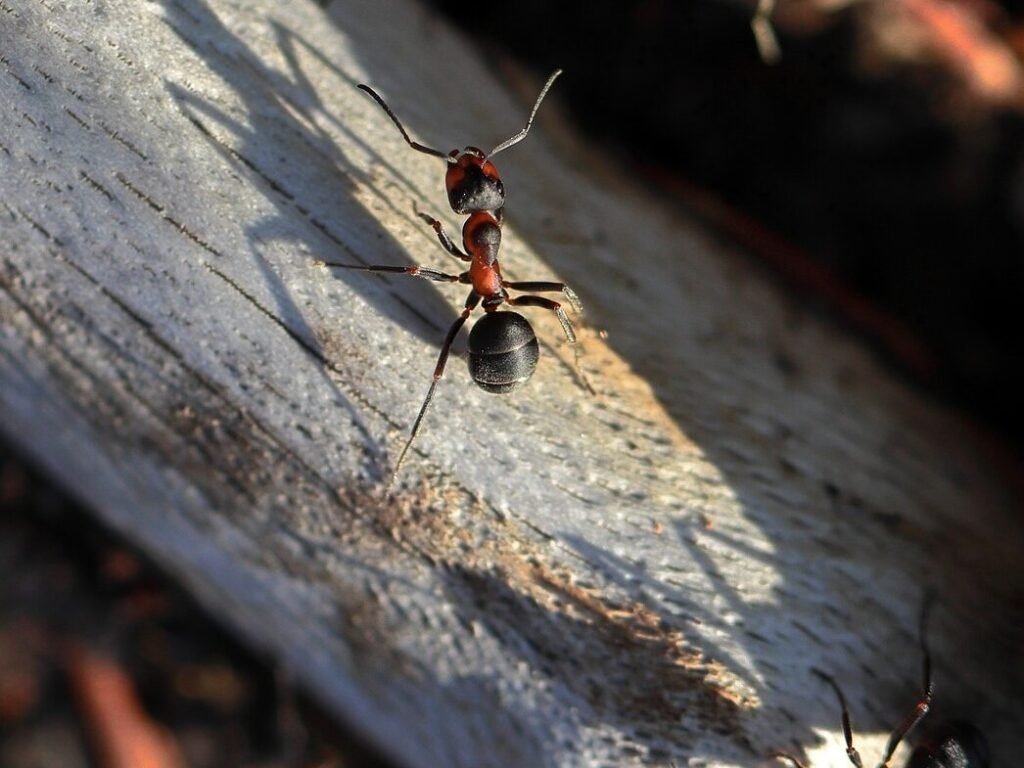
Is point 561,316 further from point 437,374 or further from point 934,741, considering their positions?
point 934,741

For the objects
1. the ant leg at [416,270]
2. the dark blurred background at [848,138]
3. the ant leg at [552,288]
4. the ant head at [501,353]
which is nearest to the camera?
the ant leg at [416,270]

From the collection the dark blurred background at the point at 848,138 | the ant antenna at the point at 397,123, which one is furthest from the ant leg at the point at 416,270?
the dark blurred background at the point at 848,138

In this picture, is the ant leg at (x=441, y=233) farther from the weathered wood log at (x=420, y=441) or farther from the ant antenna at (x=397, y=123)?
the ant antenna at (x=397, y=123)

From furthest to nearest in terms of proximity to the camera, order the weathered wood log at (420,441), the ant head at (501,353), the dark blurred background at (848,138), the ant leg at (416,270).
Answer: the dark blurred background at (848,138)
the ant head at (501,353)
the ant leg at (416,270)
the weathered wood log at (420,441)

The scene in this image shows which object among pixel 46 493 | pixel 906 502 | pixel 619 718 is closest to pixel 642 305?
pixel 906 502

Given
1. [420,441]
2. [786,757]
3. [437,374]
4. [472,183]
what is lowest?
[786,757]

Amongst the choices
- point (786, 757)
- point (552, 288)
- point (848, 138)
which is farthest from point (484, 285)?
point (848, 138)

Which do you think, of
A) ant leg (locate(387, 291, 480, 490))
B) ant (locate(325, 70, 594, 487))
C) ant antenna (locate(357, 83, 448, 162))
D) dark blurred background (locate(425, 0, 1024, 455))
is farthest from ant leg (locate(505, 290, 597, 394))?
dark blurred background (locate(425, 0, 1024, 455))

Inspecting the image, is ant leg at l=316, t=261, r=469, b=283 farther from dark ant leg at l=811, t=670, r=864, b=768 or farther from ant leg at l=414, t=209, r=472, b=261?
dark ant leg at l=811, t=670, r=864, b=768
